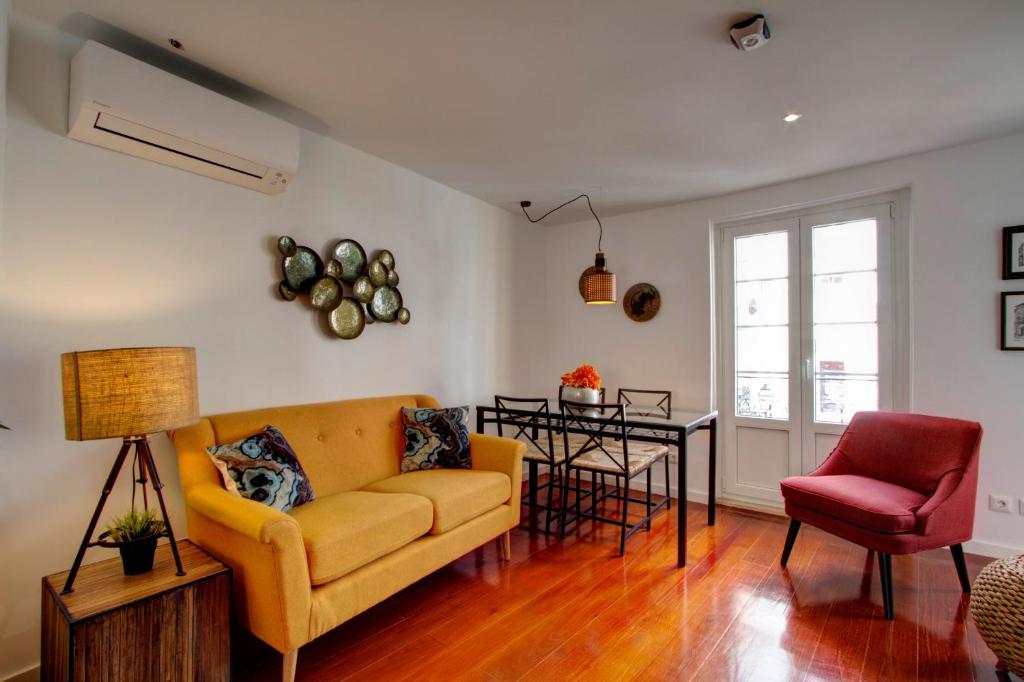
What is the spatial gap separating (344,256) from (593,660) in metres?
2.45

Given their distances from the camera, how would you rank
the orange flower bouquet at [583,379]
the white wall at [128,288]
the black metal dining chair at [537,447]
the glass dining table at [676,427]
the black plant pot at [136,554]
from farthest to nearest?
the orange flower bouquet at [583,379]
the black metal dining chair at [537,447]
the glass dining table at [676,427]
the white wall at [128,288]
the black plant pot at [136,554]

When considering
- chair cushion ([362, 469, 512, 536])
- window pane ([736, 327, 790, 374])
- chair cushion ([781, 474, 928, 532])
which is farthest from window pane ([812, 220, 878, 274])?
chair cushion ([362, 469, 512, 536])

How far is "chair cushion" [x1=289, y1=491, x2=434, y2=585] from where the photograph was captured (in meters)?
1.89

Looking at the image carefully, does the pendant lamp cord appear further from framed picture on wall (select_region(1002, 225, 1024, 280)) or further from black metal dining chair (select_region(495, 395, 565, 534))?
framed picture on wall (select_region(1002, 225, 1024, 280))

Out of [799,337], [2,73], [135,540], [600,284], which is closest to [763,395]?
[799,337]

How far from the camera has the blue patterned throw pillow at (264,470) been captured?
209 cm

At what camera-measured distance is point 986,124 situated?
8.87ft

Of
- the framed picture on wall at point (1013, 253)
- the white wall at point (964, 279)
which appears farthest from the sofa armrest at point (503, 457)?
the framed picture on wall at point (1013, 253)

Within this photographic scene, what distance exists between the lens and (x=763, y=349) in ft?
12.5

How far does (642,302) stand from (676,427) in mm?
1683

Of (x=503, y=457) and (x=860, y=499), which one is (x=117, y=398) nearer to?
(x=503, y=457)

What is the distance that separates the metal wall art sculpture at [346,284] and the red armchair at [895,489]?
2626 millimetres

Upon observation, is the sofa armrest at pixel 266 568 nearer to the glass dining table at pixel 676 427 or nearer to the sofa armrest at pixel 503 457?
the sofa armrest at pixel 503 457

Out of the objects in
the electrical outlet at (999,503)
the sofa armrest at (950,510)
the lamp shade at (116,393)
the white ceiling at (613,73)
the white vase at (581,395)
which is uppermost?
the white ceiling at (613,73)
